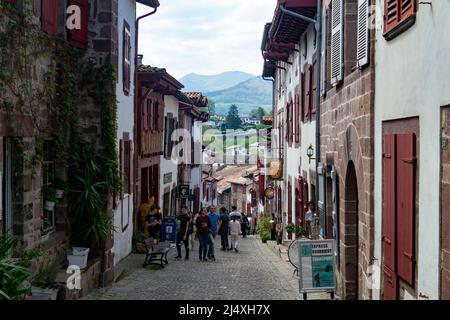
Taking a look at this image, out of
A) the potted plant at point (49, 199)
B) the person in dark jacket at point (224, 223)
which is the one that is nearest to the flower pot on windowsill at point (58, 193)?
the potted plant at point (49, 199)

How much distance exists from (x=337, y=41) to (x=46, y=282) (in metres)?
6.12

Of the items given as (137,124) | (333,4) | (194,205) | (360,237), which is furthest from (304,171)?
(194,205)

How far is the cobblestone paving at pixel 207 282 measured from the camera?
11.9 metres

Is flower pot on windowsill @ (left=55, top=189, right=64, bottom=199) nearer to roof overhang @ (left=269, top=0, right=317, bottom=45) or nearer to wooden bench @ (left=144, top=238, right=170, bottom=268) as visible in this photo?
wooden bench @ (left=144, top=238, right=170, bottom=268)

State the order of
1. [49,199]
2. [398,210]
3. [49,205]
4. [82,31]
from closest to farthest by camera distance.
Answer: [398,210] < [49,205] < [49,199] < [82,31]

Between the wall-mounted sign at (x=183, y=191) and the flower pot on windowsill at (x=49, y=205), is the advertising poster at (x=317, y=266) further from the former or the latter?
the wall-mounted sign at (x=183, y=191)

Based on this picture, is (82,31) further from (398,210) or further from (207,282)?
(398,210)

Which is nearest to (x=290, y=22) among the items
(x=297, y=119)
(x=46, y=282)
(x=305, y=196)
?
(x=297, y=119)

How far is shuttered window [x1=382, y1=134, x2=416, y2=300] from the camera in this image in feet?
22.4

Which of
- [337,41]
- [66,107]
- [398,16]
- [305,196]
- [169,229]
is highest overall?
[337,41]

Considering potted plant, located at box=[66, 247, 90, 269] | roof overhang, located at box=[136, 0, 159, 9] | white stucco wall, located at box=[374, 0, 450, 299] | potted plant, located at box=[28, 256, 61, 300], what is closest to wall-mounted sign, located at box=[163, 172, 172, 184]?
roof overhang, located at box=[136, 0, 159, 9]

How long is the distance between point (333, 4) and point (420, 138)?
6342 mm

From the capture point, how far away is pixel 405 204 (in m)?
7.07

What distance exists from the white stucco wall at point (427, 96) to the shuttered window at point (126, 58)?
8862mm
